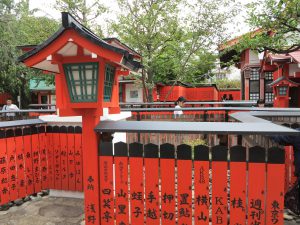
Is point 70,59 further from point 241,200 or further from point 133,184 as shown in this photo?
point 241,200

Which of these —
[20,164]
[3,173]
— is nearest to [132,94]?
[20,164]

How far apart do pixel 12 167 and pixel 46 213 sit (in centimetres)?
112

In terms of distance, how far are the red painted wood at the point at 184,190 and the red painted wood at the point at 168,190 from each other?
8 centimetres

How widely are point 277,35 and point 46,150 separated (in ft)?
36.3

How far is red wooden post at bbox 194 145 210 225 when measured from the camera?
3.20 meters

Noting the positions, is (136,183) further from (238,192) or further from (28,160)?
(28,160)

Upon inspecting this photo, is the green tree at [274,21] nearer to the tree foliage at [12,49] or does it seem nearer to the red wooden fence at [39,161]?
the red wooden fence at [39,161]

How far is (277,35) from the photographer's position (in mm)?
11453

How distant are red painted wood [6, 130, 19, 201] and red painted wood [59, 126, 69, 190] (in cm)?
88

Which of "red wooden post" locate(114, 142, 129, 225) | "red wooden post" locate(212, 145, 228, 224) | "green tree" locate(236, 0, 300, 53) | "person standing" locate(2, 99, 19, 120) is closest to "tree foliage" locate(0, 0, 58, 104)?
"person standing" locate(2, 99, 19, 120)

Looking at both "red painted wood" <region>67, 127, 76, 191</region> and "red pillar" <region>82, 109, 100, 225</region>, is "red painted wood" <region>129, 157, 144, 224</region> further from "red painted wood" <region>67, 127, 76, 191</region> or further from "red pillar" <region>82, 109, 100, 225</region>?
"red painted wood" <region>67, 127, 76, 191</region>

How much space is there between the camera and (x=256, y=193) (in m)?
3.09

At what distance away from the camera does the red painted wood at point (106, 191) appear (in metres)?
3.57

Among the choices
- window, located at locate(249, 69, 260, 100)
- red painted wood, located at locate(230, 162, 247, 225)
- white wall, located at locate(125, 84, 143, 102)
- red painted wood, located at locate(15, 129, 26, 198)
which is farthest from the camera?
white wall, located at locate(125, 84, 143, 102)
